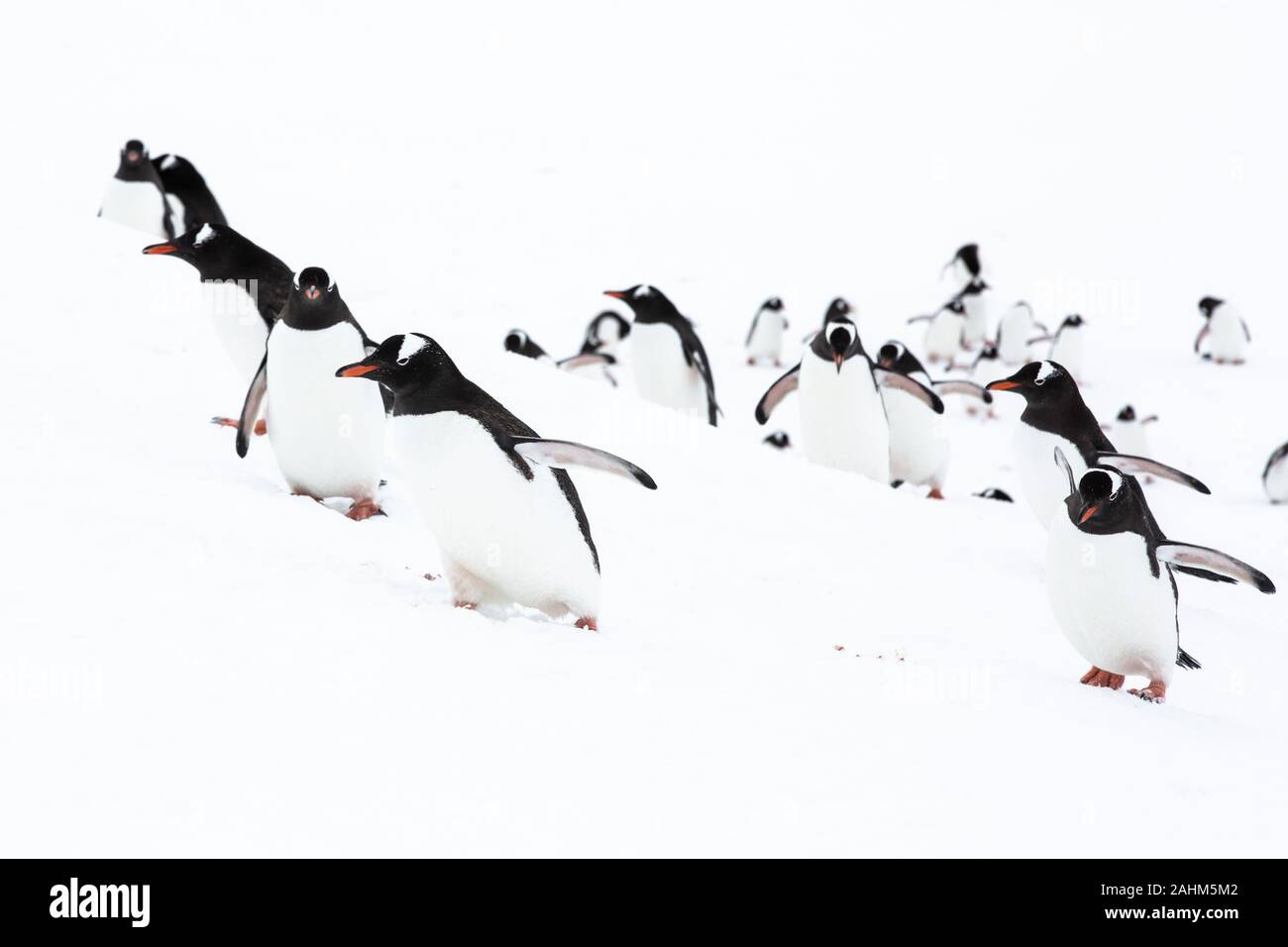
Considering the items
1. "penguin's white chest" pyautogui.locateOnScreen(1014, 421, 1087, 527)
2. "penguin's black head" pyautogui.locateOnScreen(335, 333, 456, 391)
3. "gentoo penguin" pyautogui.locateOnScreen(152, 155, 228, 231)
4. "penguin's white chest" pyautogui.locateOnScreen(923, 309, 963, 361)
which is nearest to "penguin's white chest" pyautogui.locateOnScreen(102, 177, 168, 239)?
"gentoo penguin" pyautogui.locateOnScreen(152, 155, 228, 231)

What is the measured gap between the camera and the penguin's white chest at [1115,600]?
369cm

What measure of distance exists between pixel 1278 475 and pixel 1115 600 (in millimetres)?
5811

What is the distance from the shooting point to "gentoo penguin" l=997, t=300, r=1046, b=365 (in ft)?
40.9

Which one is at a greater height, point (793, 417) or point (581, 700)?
point (793, 417)

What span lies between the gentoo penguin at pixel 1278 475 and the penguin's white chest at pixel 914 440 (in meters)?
2.49

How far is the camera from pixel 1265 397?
1127cm

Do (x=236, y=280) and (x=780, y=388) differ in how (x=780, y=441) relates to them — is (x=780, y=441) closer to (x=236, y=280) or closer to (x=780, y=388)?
(x=780, y=388)

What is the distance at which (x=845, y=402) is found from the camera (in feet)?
23.8

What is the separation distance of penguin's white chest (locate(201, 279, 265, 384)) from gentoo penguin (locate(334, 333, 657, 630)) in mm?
1908

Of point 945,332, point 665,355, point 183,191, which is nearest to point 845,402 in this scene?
point 665,355

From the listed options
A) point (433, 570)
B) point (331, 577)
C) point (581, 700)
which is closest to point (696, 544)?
point (433, 570)

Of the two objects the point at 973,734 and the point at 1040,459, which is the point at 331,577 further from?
the point at 1040,459
